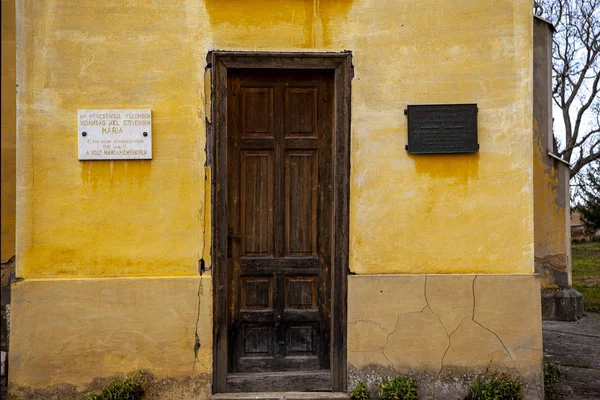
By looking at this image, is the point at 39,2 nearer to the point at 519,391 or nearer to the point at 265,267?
the point at 265,267

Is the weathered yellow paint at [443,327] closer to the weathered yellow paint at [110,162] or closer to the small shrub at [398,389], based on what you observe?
the small shrub at [398,389]

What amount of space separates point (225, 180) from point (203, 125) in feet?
1.57

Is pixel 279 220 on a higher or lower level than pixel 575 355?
higher

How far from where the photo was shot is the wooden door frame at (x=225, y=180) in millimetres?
4648

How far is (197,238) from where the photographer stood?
15.2ft

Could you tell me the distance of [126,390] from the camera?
4.44m

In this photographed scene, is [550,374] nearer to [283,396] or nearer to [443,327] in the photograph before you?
[443,327]

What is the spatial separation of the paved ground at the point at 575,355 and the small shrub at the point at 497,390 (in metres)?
0.46

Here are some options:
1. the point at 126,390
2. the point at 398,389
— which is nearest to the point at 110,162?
the point at 126,390

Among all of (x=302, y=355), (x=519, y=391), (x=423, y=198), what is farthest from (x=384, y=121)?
(x=519, y=391)

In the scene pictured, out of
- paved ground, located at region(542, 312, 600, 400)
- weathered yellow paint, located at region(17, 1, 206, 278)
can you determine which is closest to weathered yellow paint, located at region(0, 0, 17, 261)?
weathered yellow paint, located at region(17, 1, 206, 278)

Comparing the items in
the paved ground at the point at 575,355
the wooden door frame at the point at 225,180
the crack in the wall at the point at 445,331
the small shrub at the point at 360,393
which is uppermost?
the wooden door frame at the point at 225,180

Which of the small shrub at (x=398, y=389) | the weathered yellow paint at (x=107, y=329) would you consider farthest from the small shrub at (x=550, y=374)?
the weathered yellow paint at (x=107, y=329)

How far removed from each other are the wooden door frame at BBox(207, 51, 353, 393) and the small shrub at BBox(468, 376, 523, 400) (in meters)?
1.04
